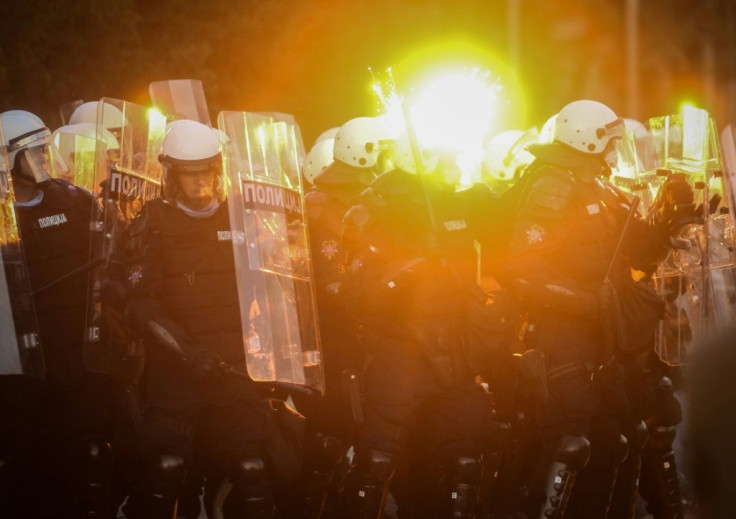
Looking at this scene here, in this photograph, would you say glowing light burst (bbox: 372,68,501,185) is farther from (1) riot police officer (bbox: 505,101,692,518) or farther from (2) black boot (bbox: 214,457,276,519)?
(2) black boot (bbox: 214,457,276,519)

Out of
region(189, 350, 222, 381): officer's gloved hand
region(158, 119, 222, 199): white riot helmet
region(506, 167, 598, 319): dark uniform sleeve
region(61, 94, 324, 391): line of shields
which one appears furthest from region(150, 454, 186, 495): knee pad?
region(506, 167, 598, 319): dark uniform sleeve

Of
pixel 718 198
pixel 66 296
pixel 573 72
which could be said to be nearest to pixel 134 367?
pixel 66 296

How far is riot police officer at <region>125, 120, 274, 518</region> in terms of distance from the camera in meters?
6.10

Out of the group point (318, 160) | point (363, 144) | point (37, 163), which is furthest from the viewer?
point (318, 160)

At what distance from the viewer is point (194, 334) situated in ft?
20.7

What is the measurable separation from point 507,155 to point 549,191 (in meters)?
2.30

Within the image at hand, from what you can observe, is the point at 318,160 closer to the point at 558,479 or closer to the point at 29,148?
the point at 29,148

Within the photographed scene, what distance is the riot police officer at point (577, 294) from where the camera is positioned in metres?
6.52

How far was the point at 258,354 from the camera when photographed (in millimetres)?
6094

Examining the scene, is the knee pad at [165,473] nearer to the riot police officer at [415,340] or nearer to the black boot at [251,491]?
the black boot at [251,491]

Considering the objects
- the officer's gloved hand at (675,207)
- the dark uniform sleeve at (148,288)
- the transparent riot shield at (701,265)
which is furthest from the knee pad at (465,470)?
the officer's gloved hand at (675,207)

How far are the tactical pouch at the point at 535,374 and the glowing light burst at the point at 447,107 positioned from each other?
1.13 m

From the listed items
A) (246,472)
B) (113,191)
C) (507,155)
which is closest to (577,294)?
(246,472)

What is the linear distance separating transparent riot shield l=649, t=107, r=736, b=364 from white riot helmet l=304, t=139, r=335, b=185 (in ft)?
7.66
